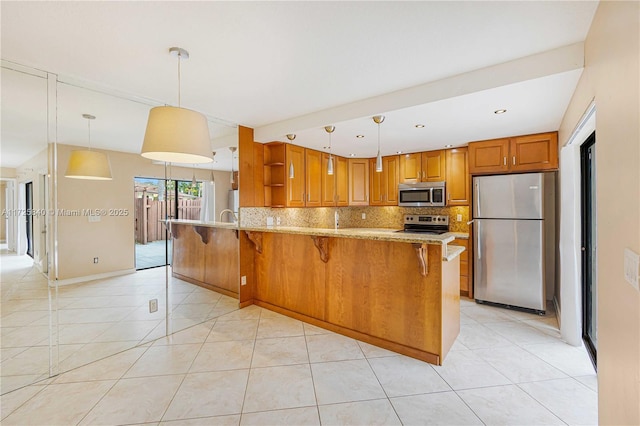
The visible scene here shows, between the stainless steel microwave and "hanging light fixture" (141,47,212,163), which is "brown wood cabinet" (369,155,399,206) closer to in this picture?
the stainless steel microwave

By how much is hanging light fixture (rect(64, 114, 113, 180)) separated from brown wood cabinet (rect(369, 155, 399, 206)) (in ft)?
13.1

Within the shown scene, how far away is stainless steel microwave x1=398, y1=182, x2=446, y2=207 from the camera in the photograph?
4.38 metres

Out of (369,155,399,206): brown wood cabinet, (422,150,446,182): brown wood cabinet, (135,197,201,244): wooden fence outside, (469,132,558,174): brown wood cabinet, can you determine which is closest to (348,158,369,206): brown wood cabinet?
(369,155,399,206): brown wood cabinet

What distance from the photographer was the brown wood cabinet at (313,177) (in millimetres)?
4422

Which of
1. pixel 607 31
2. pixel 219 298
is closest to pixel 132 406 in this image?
pixel 219 298

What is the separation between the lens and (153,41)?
178cm

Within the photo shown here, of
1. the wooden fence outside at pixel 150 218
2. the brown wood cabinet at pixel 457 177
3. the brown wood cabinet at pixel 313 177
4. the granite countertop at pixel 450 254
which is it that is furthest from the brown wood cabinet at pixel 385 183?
the wooden fence outside at pixel 150 218

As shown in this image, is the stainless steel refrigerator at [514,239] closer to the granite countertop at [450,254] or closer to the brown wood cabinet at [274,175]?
the granite countertop at [450,254]

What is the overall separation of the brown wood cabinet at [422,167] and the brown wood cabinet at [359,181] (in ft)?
2.25

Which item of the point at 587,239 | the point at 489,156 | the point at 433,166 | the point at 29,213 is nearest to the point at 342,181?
the point at 433,166

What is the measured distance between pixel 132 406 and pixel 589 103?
11.7 feet

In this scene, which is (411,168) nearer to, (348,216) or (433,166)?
(433,166)

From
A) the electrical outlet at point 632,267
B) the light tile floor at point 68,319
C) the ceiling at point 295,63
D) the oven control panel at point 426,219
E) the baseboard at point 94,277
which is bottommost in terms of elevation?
the light tile floor at point 68,319

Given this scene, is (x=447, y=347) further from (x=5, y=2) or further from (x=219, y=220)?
(x=5, y=2)
